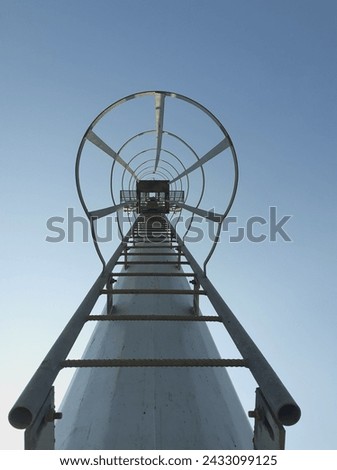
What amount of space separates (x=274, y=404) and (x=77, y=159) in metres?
2.40

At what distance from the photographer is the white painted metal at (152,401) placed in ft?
6.96

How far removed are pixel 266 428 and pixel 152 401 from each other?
940 millimetres

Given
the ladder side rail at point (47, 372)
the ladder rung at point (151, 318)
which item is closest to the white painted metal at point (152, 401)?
the ladder rung at point (151, 318)

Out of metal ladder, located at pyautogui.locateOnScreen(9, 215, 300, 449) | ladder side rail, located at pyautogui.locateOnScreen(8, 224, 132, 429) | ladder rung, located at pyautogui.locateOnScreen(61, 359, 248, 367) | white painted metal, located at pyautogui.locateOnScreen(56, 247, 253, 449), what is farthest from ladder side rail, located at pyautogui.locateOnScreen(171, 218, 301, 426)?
ladder side rail, located at pyautogui.locateOnScreen(8, 224, 132, 429)

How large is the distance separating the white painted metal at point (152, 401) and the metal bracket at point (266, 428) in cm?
48

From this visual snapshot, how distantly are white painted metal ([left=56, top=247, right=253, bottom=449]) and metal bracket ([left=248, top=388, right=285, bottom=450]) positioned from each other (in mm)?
478

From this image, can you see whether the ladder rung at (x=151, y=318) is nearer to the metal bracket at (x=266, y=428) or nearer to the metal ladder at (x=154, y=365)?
the metal ladder at (x=154, y=365)

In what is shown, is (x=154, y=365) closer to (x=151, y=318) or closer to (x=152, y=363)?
(x=152, y=363)

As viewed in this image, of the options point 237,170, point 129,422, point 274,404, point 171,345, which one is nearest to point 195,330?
point 171,345

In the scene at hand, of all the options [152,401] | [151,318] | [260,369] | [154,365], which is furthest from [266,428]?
[151,318]

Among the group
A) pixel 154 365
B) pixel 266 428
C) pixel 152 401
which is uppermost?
pixel 154 365

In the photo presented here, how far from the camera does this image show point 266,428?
1.65 metres

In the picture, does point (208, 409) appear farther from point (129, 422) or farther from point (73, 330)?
point (73, 330)

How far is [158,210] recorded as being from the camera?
8961mm
